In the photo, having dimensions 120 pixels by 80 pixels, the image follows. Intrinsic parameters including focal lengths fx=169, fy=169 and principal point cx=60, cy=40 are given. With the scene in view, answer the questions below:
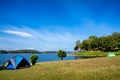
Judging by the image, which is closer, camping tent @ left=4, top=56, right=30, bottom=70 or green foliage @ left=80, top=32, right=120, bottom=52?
camping tent @ left=4, top=56, right=30, bottom=70

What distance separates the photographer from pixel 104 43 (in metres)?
134

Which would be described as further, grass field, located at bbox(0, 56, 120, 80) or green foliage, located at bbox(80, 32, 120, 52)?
green foliage, located at bbox(80, 32, 120, 52)

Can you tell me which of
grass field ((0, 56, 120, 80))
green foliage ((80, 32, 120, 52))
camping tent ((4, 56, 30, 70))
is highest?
green foliage ((80, 32, 120, 52))

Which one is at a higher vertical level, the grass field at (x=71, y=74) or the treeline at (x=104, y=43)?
the treeline at (x=104, y=43)

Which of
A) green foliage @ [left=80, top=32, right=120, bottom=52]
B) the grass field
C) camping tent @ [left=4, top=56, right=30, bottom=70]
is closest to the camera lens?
the grass field

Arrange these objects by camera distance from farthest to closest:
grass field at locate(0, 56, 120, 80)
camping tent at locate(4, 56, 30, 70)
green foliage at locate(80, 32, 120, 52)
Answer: green foliage at locate(80, 32, 120, 52), camping tent at locate(4, 56, 30, 70), grass field at locate(0, 56, 120, 80)

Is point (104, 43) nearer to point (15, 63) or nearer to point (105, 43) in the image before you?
point (105, 43)

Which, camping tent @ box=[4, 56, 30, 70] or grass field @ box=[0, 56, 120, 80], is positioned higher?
camping tent @ box=[4, 56, 30, 70]

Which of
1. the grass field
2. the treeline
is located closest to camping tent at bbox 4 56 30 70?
the grass field

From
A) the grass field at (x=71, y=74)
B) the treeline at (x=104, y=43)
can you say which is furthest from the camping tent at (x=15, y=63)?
the treeline at (x=104, y=43)

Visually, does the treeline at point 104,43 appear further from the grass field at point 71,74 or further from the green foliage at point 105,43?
the grass field at point 71,74

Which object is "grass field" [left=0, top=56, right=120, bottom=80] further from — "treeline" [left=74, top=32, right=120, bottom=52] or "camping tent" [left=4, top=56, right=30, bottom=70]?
"treeline" [left=74, top=32, right=120, bottom=52]

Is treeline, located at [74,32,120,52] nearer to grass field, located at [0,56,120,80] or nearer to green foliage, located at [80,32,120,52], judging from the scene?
green foliage, located at [80,32,120,52]

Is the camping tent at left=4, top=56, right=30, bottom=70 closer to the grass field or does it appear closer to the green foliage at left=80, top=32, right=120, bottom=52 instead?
the grass field
